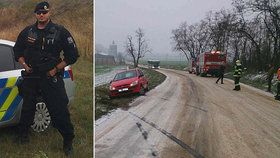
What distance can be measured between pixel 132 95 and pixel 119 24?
432mm

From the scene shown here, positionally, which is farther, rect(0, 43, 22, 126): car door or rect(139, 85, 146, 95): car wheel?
rect(0, 43, 22, 126): car door

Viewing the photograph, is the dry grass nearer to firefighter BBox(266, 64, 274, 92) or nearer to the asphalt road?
the asphalt road

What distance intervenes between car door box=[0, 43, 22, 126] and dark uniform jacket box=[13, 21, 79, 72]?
0.67ft

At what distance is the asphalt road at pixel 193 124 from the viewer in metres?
1.95

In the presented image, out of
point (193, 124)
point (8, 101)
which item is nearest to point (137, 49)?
point (193, 124)

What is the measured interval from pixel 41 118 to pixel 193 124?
1055 mm

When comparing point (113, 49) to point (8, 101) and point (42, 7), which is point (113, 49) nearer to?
point (42, 7)

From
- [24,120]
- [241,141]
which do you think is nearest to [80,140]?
[24,120]

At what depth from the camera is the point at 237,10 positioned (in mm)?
1971

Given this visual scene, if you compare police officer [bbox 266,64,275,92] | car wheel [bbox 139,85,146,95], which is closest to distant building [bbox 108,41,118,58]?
car wheel [bbox 139,85,146,95]

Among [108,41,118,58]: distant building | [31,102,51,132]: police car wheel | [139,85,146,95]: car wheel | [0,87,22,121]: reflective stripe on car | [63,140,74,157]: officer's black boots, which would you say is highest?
[108,41,118,58]: distant building

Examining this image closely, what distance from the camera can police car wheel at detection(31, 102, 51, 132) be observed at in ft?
7.93

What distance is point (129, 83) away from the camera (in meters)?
2.16

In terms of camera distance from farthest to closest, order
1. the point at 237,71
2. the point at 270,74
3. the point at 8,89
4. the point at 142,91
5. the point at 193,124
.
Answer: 1. the point at 8,89
2. the point at 142,91
3. the point at 193,124
4. the point at 237,71
5. the point at 270,74
